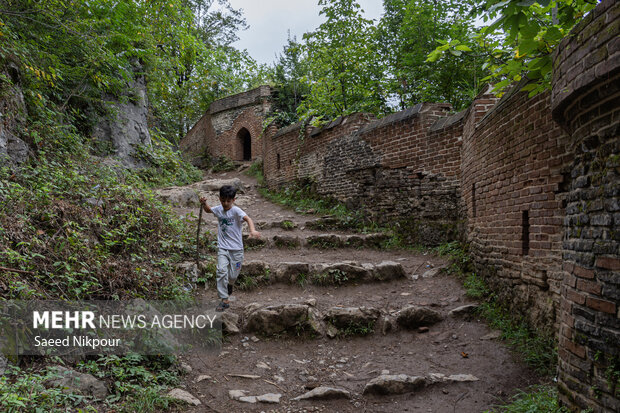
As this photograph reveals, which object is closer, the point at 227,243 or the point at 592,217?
the point at 592,217

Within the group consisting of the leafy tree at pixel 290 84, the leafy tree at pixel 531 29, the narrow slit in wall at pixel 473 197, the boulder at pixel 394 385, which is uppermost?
the leafy tree at pixel 290 84

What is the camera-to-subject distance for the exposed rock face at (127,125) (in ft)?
29.0

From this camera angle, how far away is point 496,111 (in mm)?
4352

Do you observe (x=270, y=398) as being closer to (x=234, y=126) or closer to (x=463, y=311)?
(x=463, y=311)

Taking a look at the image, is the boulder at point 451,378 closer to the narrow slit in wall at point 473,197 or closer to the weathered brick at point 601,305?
the weathered brick at point 601,305

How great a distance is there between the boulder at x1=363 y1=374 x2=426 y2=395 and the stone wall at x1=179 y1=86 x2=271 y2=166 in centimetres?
1505

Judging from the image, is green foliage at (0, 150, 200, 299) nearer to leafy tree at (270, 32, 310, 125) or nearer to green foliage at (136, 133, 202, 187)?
Result: green foliage at (136, 133, 202, 187)

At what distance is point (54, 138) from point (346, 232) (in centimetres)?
594

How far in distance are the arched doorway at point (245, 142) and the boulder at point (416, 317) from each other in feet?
52.6

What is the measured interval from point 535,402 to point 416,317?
177 cm

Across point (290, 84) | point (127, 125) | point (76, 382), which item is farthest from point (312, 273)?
point (290, 84)

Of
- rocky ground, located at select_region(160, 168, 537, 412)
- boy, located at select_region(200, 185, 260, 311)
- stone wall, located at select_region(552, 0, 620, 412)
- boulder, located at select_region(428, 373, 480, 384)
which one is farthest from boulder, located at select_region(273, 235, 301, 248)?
stone wall, located at select_region(552, 0, 620, 412)

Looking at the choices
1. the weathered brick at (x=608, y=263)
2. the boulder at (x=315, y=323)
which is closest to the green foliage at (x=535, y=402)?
the weathered brick at (x=608, y=263)

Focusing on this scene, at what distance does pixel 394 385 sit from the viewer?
3.06m
